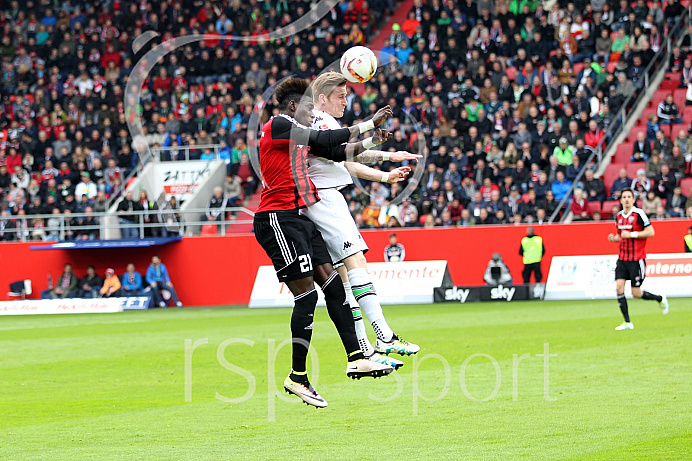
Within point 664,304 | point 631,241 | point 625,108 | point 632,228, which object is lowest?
point 664,304

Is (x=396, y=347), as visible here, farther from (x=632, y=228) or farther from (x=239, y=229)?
(x=239, y=229)

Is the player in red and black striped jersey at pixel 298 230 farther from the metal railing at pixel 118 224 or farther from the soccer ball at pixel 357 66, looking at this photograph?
the metal railing at pixel 118 224

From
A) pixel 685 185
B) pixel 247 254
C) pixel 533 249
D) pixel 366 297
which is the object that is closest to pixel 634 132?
pixel 685 185

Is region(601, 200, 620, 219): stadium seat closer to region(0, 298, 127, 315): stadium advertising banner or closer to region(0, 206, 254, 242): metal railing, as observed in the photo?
region(0, 206, 254, 242): metal railing

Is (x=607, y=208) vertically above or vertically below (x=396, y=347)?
below

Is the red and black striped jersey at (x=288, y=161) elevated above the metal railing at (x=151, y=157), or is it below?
above

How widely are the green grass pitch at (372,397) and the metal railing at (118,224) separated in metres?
9.51

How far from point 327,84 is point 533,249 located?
1850 cm

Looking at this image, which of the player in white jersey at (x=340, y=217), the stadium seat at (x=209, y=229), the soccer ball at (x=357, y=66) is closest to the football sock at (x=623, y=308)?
the player in white jersey at (x=340, y=217)

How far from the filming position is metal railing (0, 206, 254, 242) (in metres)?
29.0

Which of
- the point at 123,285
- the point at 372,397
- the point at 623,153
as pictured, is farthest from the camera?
the point at 123,285

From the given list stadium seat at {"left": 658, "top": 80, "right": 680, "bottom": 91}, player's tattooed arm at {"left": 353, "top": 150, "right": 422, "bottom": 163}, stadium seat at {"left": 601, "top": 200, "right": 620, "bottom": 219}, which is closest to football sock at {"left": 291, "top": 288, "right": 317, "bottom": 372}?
player's tattooed arm at {"left": 353, "top": 150, "right": 422, "bottom": 163}

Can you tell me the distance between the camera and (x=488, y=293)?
26.1 m

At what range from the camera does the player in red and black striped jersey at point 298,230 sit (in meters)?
7.99
